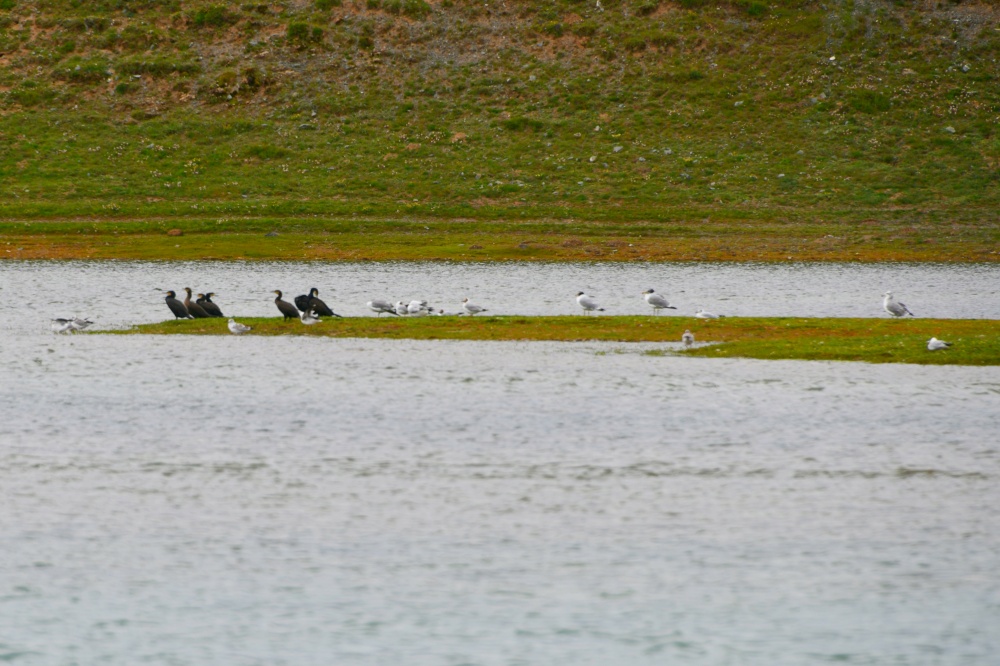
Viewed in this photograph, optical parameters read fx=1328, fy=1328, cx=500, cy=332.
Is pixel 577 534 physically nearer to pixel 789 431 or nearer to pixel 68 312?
pixel 789 431

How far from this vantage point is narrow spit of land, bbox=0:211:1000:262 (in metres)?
70.3

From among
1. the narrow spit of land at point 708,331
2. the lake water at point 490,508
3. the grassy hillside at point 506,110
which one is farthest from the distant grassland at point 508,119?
the lake water at point 490,508

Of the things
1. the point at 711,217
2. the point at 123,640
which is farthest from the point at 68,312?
the point at 711,217

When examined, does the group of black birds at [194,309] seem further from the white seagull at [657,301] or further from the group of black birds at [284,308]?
the white seagull at [657,301]

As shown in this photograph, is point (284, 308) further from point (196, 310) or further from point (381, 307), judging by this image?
point (381, 307)

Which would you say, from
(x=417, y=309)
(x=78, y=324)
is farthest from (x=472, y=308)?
(x=78, y=324)

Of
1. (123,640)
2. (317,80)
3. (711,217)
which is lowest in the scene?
(123,640)

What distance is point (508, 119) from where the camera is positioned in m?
99.4

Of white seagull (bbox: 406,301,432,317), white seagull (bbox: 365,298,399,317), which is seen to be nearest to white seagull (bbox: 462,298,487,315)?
white seagull (bbox: 406,301,432,317)

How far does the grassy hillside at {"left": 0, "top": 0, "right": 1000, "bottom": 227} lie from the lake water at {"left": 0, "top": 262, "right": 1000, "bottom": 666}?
50.0m

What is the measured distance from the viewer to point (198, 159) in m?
93.8

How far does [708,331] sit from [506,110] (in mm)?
64036

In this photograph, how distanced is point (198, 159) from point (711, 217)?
36.8 m

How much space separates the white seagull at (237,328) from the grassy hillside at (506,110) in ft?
133
